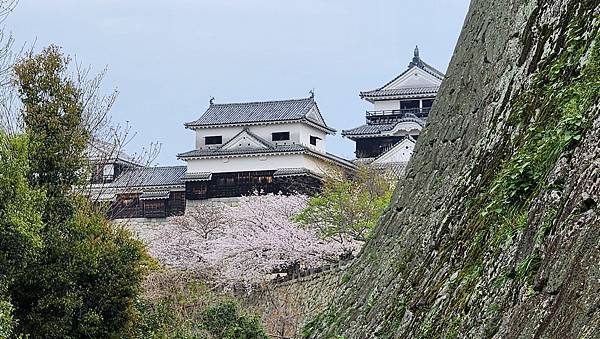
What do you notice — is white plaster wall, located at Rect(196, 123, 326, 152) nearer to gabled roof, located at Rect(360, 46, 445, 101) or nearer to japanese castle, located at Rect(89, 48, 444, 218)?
japanese castle, located at Rect(89, 48, 444, 218)

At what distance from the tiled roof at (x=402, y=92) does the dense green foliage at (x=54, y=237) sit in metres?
23.3

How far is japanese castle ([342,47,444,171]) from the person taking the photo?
104ft

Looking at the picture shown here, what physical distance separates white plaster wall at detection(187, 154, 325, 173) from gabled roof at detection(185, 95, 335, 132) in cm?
138

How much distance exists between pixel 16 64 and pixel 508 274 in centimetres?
1054

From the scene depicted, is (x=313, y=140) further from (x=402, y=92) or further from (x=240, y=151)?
(x=402, y=92)

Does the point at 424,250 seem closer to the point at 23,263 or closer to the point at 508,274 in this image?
the point at 508,274

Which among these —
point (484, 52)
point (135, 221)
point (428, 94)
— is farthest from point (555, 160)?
point (428, 94)

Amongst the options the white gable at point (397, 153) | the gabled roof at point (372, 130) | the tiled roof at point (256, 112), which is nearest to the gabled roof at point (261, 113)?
the tiled roof at point (256, 112)

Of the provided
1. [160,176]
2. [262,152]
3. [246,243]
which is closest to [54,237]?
[246,243]

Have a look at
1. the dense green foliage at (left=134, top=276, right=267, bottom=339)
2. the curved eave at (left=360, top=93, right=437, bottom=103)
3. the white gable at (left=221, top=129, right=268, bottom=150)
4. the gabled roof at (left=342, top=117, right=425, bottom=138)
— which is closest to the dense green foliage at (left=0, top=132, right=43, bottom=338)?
the dense green foliage at (left=134, top=276, right=267, bottom=339)

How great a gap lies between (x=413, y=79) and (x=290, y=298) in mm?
15668

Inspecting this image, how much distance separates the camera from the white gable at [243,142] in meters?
30.8

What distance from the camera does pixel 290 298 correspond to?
22797 mm

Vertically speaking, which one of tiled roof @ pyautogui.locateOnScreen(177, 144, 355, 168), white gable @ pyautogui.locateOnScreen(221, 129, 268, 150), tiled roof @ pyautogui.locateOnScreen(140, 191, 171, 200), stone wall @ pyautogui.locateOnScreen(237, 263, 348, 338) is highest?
white gable @ pyautogui.locateOnScreen(221, 129, 268, 150)
